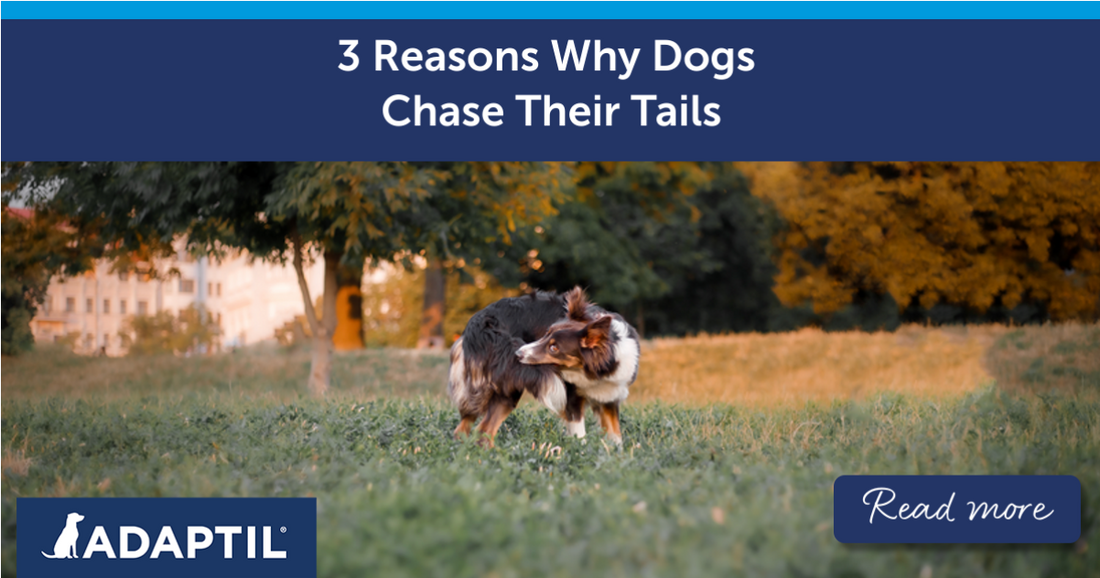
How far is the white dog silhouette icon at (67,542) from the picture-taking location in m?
5.04

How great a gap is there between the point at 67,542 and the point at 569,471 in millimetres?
3582

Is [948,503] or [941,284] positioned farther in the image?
A: [941,284]

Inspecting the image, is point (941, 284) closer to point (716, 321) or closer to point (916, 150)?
point (716, 321)

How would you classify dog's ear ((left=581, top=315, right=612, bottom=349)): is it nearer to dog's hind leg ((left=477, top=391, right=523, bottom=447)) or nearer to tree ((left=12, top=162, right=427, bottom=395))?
dog's hind leg ((left=477, top=391, right=523, bottom=447))

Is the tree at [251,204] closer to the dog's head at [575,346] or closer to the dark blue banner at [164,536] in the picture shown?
the dog's head at [575,346]

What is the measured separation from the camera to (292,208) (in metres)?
13.4

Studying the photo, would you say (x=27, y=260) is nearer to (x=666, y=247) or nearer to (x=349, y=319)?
(x=349, y=319)

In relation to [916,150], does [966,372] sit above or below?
below

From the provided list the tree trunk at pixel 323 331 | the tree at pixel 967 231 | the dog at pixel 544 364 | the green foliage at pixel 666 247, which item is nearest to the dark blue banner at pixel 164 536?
the dog at pixel 544 364

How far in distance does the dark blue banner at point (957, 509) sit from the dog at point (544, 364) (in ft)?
10.5

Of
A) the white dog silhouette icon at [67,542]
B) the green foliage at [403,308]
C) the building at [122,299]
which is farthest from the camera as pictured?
the green foliage at [403,308]

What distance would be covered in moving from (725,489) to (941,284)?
17283mm

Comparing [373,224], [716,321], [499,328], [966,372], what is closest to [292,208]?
[373,224]

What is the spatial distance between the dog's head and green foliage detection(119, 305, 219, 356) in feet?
51.6
